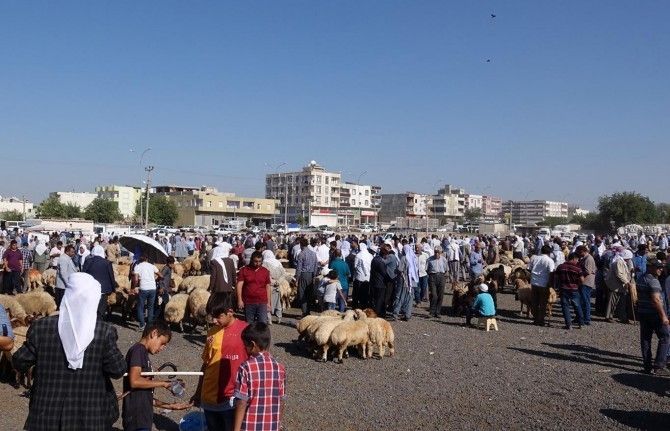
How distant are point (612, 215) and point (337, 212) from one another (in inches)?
2269

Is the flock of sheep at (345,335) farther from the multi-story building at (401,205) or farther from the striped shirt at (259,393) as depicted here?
the multi-story building at (401,205)

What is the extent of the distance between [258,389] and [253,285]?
19.5ft

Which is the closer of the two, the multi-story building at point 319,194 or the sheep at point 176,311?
the sheep at point 176,311

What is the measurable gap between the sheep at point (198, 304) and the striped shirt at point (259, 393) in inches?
315

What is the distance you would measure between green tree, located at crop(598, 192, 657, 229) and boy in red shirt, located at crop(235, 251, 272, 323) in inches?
3215

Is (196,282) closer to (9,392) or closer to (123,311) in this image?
(123,311)

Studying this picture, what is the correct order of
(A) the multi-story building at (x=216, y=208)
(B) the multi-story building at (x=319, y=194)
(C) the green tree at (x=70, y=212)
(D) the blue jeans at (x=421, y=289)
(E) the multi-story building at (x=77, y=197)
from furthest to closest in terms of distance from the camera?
(E) the multi-story building at (x=77, y=197) → (B) the multi-story building at (x=319, y=194) → (A) the multi-story building at (x=216, y=208) → (C) the green tree at (x=70, y=212) → (D) the blue jeans at (x=421, y=289)

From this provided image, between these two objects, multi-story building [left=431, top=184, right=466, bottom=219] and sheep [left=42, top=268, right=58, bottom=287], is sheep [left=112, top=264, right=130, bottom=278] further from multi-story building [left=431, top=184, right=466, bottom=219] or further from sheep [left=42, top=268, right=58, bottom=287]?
multi-story building [left=431, top=184, right=466, bottom=219]

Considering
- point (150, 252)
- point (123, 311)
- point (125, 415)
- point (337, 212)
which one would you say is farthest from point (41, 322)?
point (337, 212)

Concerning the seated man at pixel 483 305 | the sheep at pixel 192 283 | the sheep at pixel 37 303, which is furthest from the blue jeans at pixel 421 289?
the sheep at pixel 37 303

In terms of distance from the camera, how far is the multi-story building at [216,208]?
106812mm

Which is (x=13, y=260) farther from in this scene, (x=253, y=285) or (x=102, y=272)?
(x=253, y=285)

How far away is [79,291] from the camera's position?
362cm

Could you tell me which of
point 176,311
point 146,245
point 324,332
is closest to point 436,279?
point 324,332
